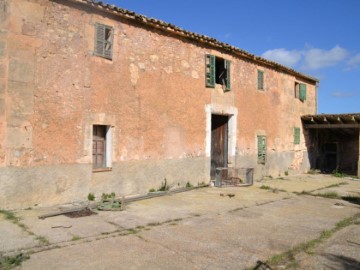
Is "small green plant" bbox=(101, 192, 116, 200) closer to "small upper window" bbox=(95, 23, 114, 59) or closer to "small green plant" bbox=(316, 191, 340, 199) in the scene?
"small upper window" bbox=(95, 23, 114, 59)

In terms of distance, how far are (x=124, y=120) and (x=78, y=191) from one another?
2237 millimetres

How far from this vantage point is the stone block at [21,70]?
7434 millimetres

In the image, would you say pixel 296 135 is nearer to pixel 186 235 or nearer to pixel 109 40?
pixel 109 40

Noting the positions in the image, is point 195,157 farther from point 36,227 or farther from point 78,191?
point 36,227

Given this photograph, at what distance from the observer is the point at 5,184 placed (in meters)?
7.26

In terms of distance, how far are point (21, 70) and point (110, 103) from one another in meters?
2.33

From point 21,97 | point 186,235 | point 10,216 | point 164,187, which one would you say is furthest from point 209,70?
point 10,216

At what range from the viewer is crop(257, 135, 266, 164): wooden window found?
14.6 metres

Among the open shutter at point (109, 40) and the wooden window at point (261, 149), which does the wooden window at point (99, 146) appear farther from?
the wooden window at point (261, 149)

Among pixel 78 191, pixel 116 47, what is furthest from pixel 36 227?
Result: pixel 116 47

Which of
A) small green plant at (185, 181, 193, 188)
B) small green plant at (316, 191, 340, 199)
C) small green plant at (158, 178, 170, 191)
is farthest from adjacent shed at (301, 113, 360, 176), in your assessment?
small green plant at (158, 178, 170, 191)

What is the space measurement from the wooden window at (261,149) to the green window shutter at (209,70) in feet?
12.4

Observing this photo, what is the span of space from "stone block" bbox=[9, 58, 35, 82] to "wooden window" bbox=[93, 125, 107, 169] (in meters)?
2.09

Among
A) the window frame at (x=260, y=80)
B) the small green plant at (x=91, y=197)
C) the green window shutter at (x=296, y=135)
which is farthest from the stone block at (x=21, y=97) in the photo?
the green window shutter at (x=296, y=135)
